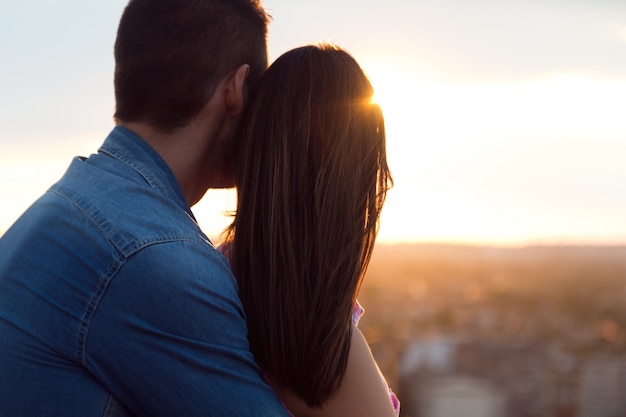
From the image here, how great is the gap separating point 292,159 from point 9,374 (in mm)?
443

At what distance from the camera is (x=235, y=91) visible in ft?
3.83

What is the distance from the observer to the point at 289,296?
107cm

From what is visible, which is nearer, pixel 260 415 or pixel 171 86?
pixel 260 415

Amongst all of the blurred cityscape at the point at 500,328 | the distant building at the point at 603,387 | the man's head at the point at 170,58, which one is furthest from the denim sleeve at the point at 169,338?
the distant building at the point at 603,387

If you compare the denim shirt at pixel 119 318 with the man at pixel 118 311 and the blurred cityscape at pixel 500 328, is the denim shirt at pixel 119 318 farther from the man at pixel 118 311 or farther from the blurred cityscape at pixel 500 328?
the blurred cityscape at pixel 500 328

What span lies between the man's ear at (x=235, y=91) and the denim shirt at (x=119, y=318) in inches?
8.6

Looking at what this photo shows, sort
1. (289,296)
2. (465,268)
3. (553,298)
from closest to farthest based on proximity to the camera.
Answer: (289,296) < (553,298) < (465,268)

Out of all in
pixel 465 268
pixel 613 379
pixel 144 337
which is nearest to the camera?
pixel 144 337

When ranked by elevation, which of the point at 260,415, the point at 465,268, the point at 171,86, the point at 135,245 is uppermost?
the point at 171,86

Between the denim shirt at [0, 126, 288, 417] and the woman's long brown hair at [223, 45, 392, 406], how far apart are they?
0.30 feet

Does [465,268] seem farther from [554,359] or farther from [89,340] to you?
[89,340]

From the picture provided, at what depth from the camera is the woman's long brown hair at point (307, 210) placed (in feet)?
3.51

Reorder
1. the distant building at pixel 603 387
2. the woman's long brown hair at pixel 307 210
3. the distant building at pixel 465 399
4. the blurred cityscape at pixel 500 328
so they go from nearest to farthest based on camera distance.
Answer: the woman's long brown hair at pixel 307 210
the distant building at pixel 465 399
the blurred cityscape at pixel 500 328
the distant building at pixel 603 387

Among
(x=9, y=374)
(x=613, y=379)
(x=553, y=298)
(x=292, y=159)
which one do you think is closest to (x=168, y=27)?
(x=292, y=159)
